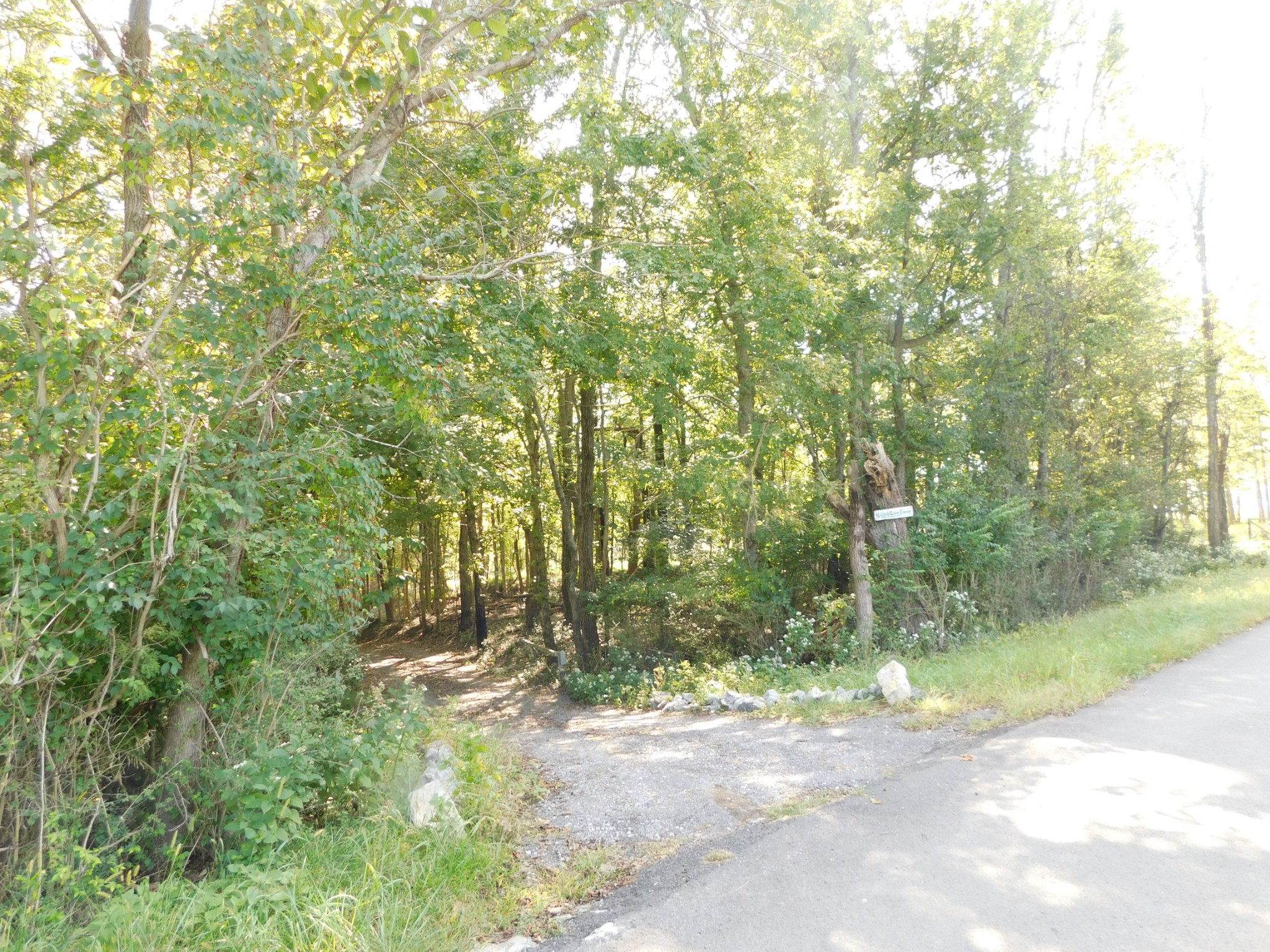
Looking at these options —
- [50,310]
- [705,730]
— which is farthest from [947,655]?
→ [50,310]

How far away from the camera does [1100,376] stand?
57.5 feet

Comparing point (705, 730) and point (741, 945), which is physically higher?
point (741, 945)

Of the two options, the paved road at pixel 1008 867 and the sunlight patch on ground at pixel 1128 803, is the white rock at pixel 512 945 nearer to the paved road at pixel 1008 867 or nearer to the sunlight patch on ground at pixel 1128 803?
the paved road at pixel 1008 867

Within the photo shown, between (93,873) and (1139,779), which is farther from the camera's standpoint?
(1139,779)

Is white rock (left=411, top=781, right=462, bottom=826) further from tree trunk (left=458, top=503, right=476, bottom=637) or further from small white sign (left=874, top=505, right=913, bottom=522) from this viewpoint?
tree trunk (left=458, top=503, right=476, bottom=637)

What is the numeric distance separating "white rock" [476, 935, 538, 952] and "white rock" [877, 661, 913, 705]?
209 inches

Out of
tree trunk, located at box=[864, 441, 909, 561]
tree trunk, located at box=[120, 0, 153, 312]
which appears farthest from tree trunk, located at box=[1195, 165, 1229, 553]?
tree trunk, located at box=[120, 0, 153, 312]

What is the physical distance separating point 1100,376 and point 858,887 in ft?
59.0

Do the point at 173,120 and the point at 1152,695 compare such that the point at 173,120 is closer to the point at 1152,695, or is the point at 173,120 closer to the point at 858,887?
the point at 858,887

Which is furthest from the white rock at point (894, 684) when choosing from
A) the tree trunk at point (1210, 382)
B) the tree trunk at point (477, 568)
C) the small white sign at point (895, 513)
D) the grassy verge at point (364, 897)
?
the tree trunk at point (1210, 382)

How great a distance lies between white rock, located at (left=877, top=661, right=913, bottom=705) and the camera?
7625mm

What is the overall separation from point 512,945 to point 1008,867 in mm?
2642

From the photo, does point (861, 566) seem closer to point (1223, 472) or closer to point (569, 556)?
point (569, 556)

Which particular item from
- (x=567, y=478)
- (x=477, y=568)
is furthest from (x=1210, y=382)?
(x=477, y=568)
